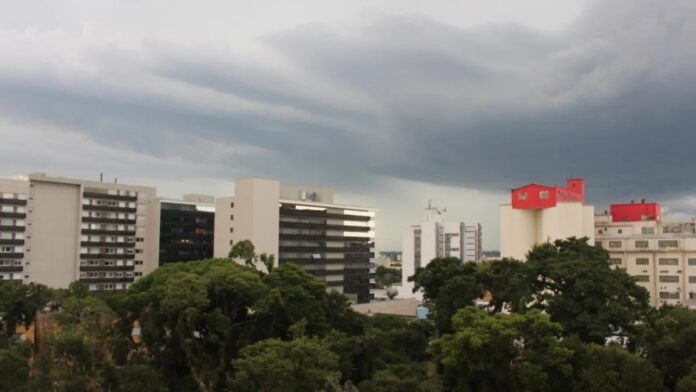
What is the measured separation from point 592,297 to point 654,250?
40087 millimetres

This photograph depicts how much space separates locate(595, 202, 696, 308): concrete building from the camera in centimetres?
6856

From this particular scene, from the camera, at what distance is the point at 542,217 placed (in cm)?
6762

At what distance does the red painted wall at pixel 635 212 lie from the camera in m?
76.6

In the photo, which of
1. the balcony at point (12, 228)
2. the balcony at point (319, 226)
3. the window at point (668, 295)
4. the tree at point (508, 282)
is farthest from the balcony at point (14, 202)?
the window at point (668, 295)

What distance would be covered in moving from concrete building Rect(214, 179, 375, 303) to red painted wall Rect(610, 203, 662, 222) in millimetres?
34375

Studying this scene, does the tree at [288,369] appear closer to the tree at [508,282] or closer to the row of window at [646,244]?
the tree at [508,282]

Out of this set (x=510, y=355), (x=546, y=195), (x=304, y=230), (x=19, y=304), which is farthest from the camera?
(x=304, y=230)

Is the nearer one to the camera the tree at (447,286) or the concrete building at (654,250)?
the tree at (447,286)

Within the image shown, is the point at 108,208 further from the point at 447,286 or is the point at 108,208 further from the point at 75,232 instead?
the point at 447,286

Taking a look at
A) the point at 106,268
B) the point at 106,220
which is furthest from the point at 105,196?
the point at 106,268

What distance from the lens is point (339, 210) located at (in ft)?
296

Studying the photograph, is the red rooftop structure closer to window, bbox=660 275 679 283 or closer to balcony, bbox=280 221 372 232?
window, bbox=660 275 679 283

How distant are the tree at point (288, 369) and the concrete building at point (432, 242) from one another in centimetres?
10422

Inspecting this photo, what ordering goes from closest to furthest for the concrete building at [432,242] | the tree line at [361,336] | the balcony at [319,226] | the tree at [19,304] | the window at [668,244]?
the tree line at [361,336] → the tree at [19,304] → the window at [668,244] → the balcony at [319,226] → the concrete building at [432,242]
